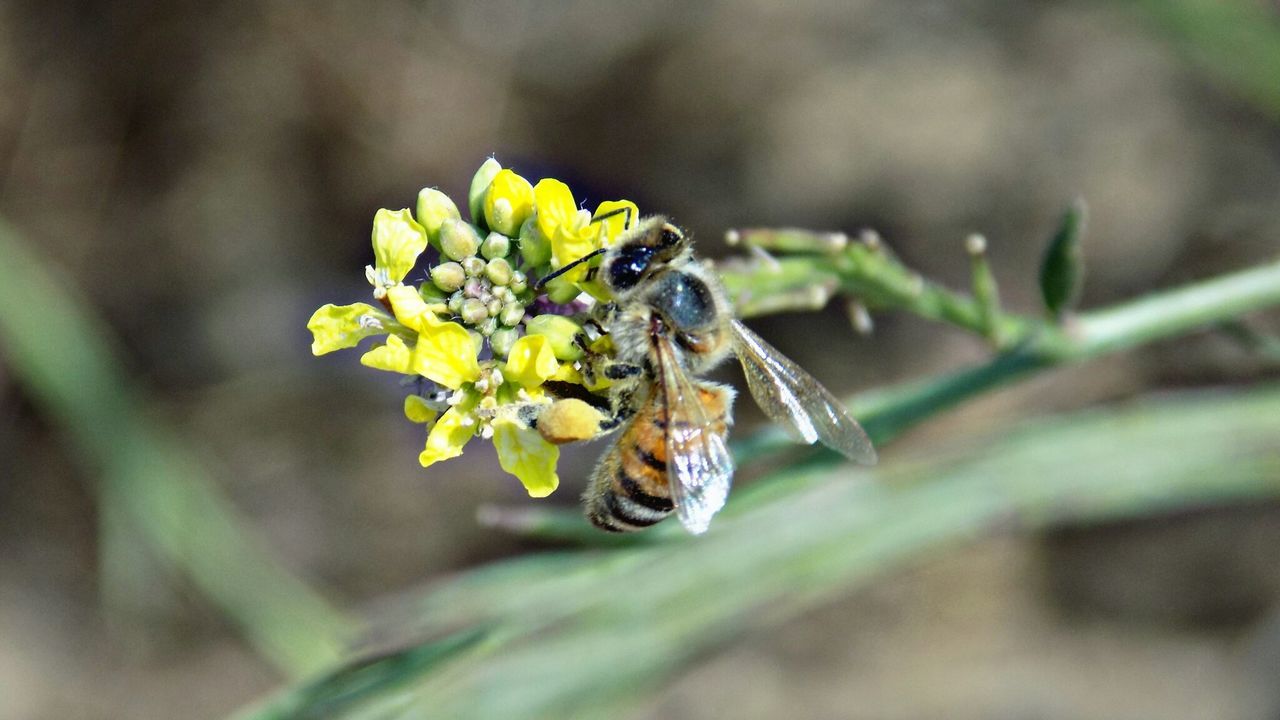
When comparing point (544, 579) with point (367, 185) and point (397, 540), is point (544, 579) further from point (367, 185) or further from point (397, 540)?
point (367, 185)

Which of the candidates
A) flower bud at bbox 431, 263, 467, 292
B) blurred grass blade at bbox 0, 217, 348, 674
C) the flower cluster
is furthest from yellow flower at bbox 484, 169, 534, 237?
blurred grass blade at bbox 0, 217, 348, 674

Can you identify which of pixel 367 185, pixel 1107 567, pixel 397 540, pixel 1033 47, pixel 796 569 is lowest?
pixel 1107 567

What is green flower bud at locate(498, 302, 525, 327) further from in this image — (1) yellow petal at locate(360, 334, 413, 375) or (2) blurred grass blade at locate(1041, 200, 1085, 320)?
(2) blurred grass blade at locate(1041, 200, 1085, 320)

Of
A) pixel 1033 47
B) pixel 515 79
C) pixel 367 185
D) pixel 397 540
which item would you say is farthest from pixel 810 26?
pixel 397 540

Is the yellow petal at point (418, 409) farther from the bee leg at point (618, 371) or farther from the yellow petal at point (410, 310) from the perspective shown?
the bee leg at point (618, 371)

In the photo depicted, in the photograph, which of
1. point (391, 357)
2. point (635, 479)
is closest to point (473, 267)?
point (391, 357)

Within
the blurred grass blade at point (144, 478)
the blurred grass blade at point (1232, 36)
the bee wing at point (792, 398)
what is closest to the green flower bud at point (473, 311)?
the bee wing at point (792, 398)

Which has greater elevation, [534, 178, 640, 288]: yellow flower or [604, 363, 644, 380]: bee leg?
[534, 178, 640, 288]: yellow flower
